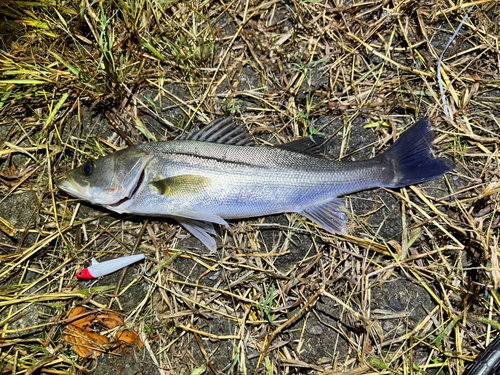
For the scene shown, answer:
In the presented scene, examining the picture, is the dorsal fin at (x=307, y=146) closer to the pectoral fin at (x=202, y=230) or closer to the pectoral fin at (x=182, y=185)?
the pectoral fin at (x=182, y=185)

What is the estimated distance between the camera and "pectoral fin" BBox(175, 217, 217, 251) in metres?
2.89

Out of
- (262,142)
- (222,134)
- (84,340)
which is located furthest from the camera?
(262,142)

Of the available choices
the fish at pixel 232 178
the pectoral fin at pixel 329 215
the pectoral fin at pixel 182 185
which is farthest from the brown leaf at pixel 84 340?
the pectoral fin at pixel 329 215

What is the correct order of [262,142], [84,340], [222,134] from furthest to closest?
[262,142]
[222,134]
[84,340]

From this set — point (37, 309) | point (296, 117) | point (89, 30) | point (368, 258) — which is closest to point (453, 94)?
point (296, 117)

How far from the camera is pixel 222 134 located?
294cm

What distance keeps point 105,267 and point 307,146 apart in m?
2.12

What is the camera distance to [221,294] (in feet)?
9.52

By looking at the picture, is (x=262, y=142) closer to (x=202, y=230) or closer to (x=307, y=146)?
(x=307, y=146)

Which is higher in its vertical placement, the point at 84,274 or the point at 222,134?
the point at 222,134

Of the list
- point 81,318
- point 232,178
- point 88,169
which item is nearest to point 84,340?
point 81,318

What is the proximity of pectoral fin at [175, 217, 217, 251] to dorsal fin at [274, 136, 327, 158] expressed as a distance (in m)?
0.96

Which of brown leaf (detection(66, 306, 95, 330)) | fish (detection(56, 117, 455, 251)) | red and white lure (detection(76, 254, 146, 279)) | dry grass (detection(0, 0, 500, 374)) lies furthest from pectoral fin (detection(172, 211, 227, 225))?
brown leaf (detection(66, 306, 95, 330))

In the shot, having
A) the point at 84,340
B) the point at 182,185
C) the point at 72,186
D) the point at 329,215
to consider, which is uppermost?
the point at 182,185
